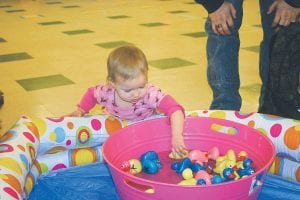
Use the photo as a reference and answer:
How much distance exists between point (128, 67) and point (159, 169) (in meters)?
0.26

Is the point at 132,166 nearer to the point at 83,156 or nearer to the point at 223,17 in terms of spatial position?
the point at 83,156

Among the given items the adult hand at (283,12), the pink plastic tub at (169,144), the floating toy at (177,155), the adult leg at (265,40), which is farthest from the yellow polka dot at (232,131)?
the adult hand at (283,12)

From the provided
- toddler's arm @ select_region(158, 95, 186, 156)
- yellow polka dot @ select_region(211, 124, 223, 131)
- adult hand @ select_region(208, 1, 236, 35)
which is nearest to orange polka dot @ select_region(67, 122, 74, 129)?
toddler's arm @ select_region(158, 95, 186, 156)

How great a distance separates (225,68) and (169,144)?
301 mm

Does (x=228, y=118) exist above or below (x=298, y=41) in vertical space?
below

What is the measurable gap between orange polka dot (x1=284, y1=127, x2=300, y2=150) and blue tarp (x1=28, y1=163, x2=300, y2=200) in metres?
0.08

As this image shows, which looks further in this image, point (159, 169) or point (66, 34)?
point (66, 34)

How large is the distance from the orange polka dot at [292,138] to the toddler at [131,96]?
0.78 ft

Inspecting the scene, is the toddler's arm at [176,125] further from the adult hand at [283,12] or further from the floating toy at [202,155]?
the adult hand at [283,12]

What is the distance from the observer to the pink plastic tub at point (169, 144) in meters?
0.82

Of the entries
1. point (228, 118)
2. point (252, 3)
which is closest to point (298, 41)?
point (228, 118)

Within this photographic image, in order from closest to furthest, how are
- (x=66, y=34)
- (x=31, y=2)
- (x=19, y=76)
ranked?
(x=19, y=76), (x=66, y=34), (x=31, y=2)

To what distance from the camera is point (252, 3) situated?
385 centimetres

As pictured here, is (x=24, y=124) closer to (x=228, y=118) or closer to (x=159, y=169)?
(x=159, y=169)
